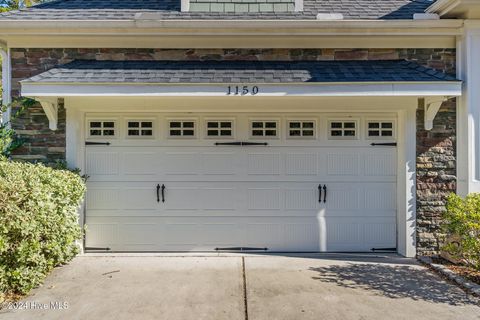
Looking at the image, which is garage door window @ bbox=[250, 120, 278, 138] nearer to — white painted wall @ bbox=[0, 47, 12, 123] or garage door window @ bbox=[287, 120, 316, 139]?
garage door window @ bbox=[287, 120, 316, 139]

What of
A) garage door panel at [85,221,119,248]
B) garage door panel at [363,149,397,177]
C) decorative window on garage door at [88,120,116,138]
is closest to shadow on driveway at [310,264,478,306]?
garage door panel at [363,149,397,177]

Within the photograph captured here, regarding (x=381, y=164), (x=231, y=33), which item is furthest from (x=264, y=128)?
(x=381, y=164)

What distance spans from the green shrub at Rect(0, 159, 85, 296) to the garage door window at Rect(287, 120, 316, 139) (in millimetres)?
3504

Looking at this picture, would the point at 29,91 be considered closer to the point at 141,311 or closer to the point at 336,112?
the point at 141,311

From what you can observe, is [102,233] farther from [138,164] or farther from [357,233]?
[357,233]

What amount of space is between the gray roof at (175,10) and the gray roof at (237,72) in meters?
0.92

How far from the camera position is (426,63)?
6203mm

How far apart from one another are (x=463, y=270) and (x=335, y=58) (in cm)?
373

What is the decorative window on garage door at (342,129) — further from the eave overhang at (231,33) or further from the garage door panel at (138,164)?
the garage door panel at (138,164)

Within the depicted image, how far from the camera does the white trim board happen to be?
18.0ft

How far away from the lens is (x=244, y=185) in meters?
6.36

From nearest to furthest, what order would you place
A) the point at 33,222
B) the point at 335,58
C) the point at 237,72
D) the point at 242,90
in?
the point at 33,222, the point at 242,90, the point at 237,72, the point at 335,58

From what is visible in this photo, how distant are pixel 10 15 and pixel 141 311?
5.36 meters

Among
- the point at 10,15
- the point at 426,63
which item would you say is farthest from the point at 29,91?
the point at 426,63
